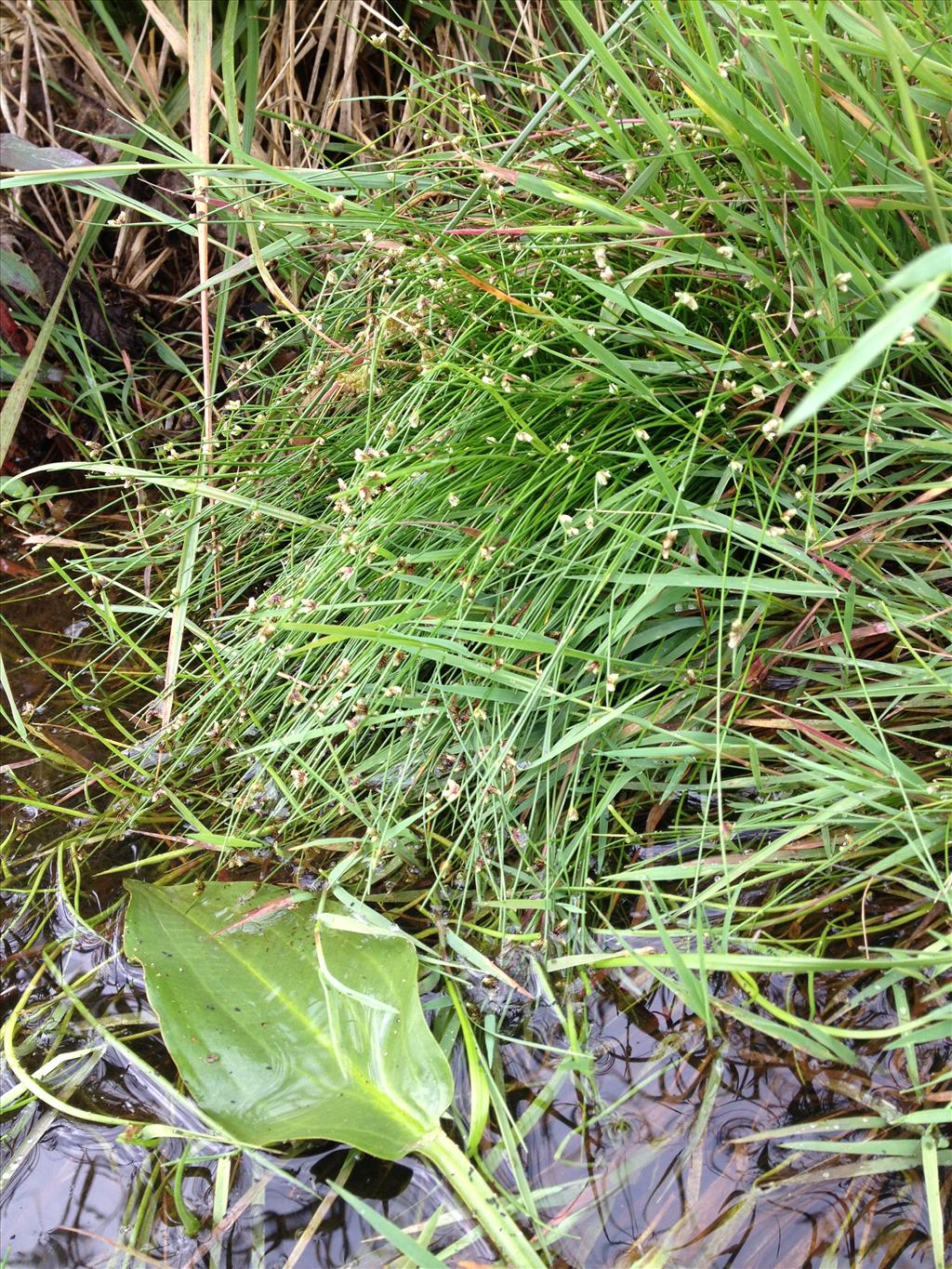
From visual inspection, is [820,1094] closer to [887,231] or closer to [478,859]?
[478,859]

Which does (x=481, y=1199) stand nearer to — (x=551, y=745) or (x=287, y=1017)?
(x=287, y=1017)

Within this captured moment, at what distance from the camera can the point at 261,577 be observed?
5.66 feet

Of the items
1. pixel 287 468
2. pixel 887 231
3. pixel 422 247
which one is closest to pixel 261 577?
pixel 287 468

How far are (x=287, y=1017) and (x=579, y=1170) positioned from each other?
0.38m

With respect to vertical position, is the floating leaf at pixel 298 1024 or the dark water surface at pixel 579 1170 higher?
the floating leaf at pixel 298 1024

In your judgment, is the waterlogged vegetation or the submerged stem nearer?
the submerged stem

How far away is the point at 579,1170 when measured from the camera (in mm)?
1080

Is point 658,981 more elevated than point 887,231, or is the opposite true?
point 887,231

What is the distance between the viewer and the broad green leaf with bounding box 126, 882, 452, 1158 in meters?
1.10

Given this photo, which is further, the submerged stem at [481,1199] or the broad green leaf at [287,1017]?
the broad green leaf at [287,1017]

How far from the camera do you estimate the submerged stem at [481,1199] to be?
38.5 inches

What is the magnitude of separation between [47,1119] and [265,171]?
48.3 inches

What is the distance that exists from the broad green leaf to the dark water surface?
0.21ft

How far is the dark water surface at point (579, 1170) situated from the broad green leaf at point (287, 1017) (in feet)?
0.21
